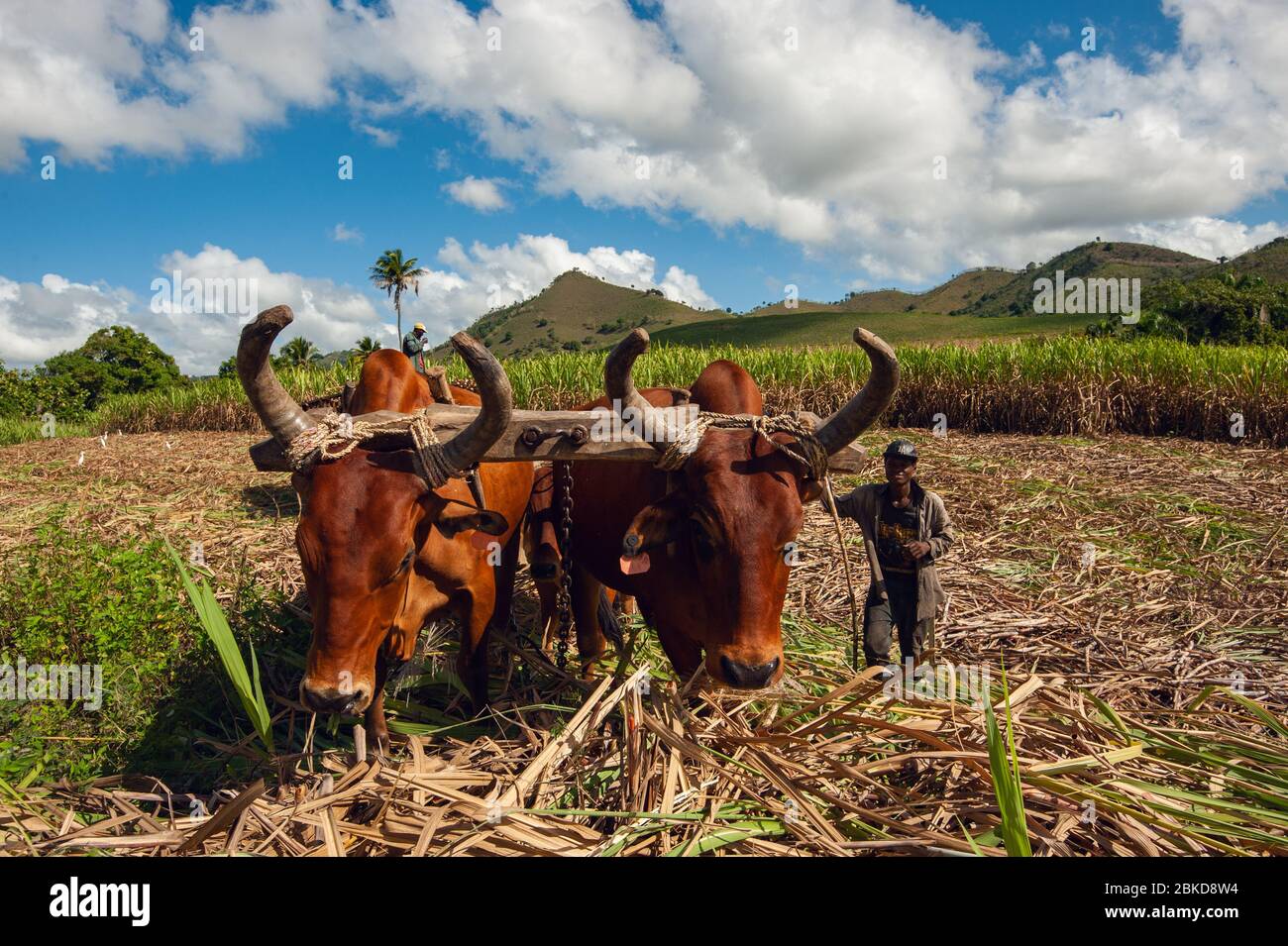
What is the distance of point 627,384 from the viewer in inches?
118

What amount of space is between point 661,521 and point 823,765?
1.25 meters

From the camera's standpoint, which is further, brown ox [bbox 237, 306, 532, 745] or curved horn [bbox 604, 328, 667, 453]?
curved horn [bbox 604, 328, 667, 453]

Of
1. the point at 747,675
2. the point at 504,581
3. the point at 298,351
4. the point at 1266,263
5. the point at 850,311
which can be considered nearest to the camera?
the point at 747,675

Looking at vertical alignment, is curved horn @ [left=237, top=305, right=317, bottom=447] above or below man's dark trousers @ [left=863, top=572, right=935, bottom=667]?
above

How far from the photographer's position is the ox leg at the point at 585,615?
433 centimetres

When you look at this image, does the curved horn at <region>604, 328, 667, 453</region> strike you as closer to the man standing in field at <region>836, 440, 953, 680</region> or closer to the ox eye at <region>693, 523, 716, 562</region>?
the ox eye at <region>693, 523, 716, 562</region>

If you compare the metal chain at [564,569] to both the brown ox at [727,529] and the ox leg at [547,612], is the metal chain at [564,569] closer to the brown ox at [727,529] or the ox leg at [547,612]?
the brown ox at [727,529]

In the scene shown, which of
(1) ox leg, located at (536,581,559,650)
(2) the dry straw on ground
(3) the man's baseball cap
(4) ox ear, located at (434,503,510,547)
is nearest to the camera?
(2) the dry straw on ground

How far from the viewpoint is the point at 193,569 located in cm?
541

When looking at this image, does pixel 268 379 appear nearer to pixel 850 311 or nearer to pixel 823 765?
pixel 823 765

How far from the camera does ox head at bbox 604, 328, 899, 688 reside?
2736mm

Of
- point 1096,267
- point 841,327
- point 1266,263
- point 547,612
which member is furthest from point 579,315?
point 547,612

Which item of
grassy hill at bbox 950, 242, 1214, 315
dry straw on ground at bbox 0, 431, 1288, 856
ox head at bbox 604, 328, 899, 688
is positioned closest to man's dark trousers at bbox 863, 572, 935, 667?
dry straw on ground at bbox 0, 431, 1288, 856

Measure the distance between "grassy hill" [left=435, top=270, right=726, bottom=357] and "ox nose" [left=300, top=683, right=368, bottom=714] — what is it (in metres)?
122
